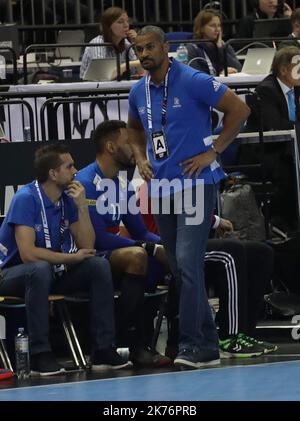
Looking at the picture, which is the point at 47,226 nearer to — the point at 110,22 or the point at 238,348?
the point at 238,348

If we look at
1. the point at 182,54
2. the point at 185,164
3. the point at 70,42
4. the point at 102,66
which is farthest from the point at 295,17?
the point at 185,164

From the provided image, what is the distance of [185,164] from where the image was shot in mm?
9461

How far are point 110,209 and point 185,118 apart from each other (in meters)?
1.09

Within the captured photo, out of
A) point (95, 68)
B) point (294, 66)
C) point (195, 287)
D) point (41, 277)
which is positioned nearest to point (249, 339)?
point (195, 287)

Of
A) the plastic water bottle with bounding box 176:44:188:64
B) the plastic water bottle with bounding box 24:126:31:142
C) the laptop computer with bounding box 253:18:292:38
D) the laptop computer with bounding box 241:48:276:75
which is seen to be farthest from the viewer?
the laptop computer with bounding box 253:18:292:38

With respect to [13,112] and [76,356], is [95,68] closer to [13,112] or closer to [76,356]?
[13,112]

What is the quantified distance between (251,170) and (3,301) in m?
2.73

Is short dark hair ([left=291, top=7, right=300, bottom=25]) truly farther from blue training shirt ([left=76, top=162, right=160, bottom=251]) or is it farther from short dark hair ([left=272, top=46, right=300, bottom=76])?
blue training shirt ([left=76, top=162, right=160, bottom=251])

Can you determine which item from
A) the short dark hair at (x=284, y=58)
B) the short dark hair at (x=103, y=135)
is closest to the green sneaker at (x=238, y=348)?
the short dark hair at (x=103, y=135)

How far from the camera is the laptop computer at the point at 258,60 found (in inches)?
580

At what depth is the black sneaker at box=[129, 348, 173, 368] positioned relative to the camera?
32.5 ft

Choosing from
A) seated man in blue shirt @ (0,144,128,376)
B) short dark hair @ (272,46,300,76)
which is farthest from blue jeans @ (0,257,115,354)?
short dark hair @ (272,46,300,76)

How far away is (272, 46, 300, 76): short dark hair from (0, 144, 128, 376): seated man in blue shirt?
2.50 m

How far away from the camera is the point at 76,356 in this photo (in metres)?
9.93
